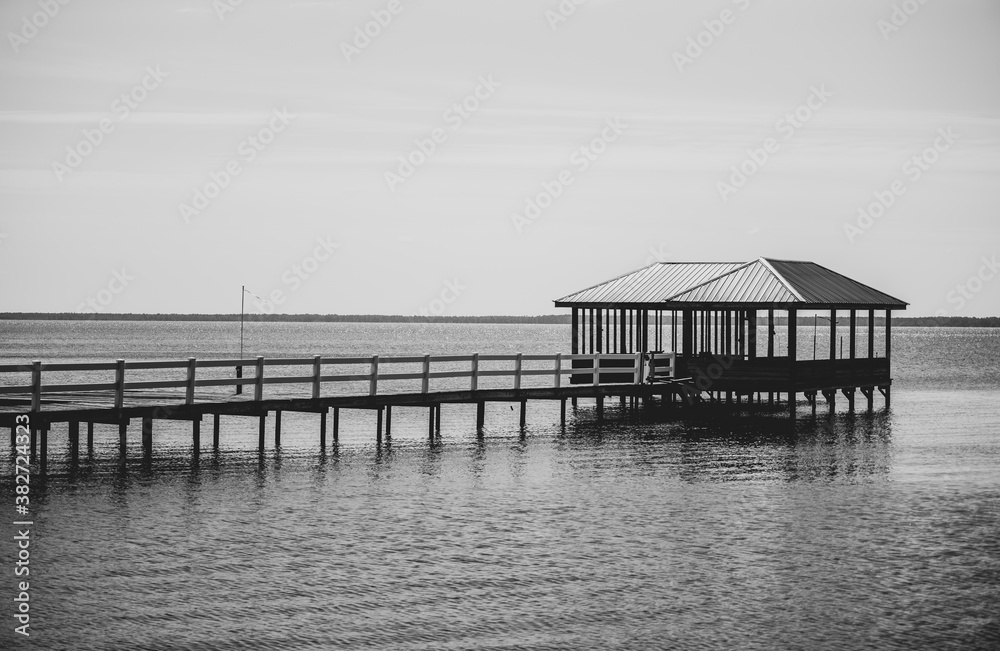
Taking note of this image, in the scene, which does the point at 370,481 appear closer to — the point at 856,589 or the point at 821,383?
the point at 856,589

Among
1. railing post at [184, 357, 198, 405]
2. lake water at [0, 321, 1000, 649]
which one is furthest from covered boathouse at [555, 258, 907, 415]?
railing post at [184, 357, 198, 405]

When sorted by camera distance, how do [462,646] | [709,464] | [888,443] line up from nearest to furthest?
1. [462,646]
2. [709,464]
3. [888,443]

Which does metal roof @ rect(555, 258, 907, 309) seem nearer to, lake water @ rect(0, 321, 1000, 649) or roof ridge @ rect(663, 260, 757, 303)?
roof ridge @ rect(663, 260, 757, 303)

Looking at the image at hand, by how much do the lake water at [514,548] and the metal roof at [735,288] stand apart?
26.5 ft

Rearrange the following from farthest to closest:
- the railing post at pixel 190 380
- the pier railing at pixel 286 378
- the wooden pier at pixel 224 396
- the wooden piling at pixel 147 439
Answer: the wooden piling at pixel 147 439 → the railing post at pixel 190 380 → the wooden pier at pixel 224 396 → the pier railing at pixel 286 378

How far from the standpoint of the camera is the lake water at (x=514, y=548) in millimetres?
13125

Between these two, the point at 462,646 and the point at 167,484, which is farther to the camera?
the point at 167,484

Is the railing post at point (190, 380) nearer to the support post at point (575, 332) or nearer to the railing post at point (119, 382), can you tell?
the railing post at point (119, 382)

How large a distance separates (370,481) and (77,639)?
35.5 feet

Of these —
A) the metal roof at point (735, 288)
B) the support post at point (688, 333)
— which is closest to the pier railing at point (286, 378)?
the support post at point (688, 333)

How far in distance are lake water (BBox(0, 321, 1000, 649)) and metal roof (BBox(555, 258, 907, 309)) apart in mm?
8076

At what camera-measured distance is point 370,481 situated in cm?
2323

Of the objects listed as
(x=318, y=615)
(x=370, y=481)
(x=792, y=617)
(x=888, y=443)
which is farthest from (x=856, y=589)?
(x=888, y=443)

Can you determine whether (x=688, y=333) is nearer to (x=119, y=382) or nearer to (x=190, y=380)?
(x=190, y=380)
